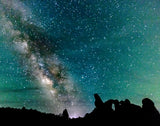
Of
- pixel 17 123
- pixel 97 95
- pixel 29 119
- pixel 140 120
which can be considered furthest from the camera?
pixel 97 95

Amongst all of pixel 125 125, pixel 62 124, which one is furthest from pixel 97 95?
pixel 62 124

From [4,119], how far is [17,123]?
1.84m

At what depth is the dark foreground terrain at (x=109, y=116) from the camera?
21.0 metres

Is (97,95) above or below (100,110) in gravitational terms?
above

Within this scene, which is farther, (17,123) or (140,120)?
(140,120)

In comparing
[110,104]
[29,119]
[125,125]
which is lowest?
[125,125]

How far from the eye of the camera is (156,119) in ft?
82.9

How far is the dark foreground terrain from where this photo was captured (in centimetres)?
2104

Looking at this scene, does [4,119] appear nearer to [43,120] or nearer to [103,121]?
[43,120]

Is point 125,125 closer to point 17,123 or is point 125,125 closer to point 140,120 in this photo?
point 140,120

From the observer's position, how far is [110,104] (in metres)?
32.2

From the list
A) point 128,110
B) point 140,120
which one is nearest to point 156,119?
point 140,120

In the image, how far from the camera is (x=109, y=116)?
27062 mm

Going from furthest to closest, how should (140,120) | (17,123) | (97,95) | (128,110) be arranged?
(97,95), (128,110), (140,120), (17,123)
